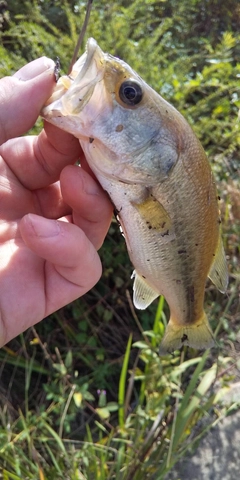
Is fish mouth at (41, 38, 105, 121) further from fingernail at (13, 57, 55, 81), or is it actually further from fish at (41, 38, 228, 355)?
fingernail at (13, 57, 55, 81)

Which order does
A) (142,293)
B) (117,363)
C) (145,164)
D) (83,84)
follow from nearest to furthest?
(83,84), (145,164), (142,293), (117,363)

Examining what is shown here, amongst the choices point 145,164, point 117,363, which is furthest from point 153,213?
point 117,363

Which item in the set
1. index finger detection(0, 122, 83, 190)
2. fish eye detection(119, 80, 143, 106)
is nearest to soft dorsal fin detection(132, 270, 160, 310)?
index finger detection(0, 122, 83, 190)

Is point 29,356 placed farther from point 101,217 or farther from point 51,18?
point 51,18

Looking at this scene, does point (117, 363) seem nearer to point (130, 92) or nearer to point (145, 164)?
point (145, 164)

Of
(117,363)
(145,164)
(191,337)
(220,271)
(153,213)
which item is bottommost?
(117,363)

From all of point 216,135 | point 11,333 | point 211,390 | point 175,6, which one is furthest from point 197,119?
point 11,333

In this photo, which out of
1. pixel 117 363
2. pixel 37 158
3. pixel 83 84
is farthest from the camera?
pixel 117 363
